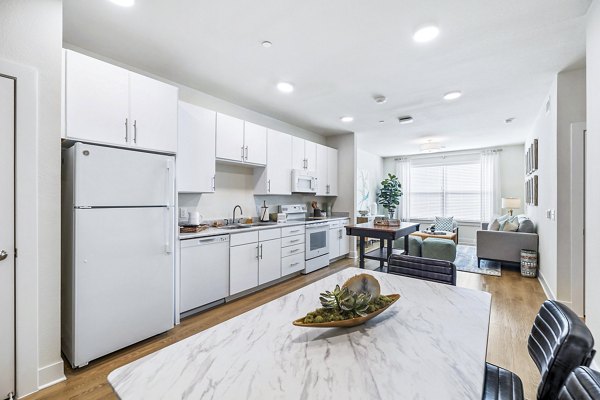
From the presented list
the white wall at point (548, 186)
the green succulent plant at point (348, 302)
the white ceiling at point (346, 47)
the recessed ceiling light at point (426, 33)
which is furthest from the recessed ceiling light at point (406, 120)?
the green succulent plant at point (348, 302)

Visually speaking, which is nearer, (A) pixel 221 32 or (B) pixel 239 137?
(A) pixel 221 32

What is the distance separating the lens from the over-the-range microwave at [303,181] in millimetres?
4516

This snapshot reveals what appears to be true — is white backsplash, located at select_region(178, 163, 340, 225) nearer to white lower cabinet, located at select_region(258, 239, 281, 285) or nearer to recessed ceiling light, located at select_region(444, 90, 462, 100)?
white lower cabinet, located at select_region(258, 239, 281, 285)

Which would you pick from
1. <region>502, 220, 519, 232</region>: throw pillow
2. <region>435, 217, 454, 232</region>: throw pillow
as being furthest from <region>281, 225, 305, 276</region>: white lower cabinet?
<region>435, 217, 454, 232</region>: throw pillow

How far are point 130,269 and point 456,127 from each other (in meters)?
5.57

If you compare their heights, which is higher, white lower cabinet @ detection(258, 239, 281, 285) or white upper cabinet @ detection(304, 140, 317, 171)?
white upper cabinet @ detection(304, 140, 317, 171)

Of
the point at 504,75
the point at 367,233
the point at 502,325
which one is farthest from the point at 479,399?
the point at 504,75

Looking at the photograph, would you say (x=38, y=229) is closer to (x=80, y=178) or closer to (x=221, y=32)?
(x=80, y=178)

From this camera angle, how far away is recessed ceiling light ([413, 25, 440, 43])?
7.15 ft

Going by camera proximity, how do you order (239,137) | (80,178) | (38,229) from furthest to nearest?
(239,137)
(80,178)
(38,229)

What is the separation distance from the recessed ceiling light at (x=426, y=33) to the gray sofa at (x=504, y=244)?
3.80 m

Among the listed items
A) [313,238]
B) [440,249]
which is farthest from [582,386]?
[440,249]

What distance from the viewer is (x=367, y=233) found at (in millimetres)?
3875

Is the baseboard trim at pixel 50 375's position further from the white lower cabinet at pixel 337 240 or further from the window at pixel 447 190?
the window at pixel 447 190
